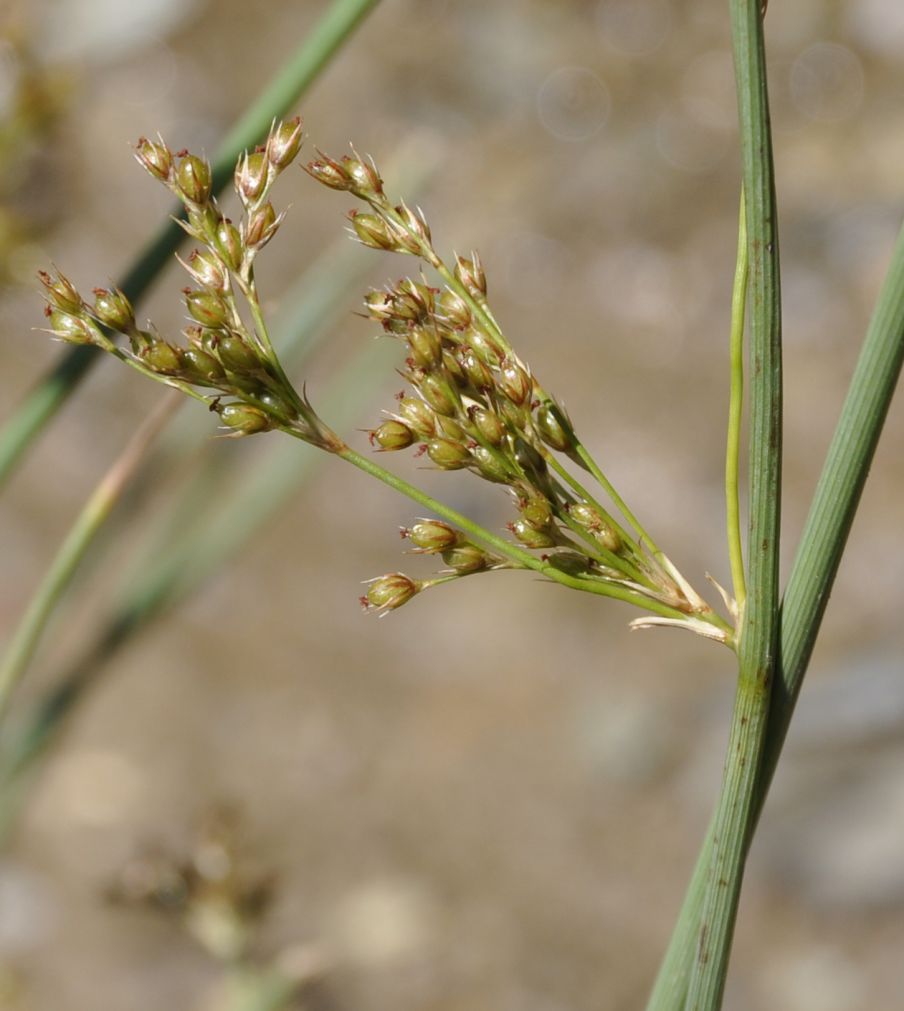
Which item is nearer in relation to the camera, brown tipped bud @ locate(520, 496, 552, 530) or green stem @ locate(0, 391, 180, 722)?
brown tipped bud @ locate(520, 496, 552, 530)

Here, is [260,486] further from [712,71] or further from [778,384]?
[712,71]

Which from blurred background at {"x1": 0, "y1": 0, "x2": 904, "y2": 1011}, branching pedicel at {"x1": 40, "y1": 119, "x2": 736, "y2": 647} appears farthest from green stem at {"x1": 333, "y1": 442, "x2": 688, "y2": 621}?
blurred background at {"x1": 0, "y1": 0, "x2": 904, "y2": 1011}

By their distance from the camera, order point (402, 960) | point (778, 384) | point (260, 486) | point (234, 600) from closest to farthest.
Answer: point (778, 384) < point (260, 486) < point (402, 960) < point (234, 600)

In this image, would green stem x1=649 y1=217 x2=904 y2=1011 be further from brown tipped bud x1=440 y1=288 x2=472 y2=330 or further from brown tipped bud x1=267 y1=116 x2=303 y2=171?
brown tipped bud x1=267 y1=116 x2=303 y2=171

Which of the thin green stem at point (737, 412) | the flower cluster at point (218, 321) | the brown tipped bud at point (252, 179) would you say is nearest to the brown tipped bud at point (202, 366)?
the flower cluster at point (218, 321)

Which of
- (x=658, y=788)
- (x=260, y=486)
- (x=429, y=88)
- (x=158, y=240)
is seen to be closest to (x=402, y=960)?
(x=658, y=788)
